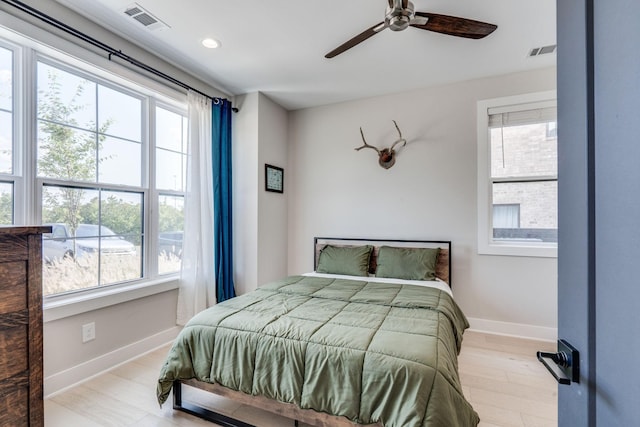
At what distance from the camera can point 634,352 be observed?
0.47 metres

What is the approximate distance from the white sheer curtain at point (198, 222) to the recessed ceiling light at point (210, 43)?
581mm

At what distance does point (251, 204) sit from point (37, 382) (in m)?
2.38

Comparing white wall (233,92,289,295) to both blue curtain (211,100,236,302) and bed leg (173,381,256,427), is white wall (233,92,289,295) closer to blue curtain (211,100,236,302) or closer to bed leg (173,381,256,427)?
blue curtain (211,100,236,302)

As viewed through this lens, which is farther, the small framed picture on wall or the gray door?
the small framed picture on wall

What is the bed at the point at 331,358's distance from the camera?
1.34 metres

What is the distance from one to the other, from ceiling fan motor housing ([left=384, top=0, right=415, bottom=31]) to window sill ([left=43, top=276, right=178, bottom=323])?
281 centimetres

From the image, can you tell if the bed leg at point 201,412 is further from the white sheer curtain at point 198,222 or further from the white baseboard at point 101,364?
the white sheer curtain at point 198,222

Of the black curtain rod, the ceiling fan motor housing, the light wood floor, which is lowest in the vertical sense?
the light wood floor

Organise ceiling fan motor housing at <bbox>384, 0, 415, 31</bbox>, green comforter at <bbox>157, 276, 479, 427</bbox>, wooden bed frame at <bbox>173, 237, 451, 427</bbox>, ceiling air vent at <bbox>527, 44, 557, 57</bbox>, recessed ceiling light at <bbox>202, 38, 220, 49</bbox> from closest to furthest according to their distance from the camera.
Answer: green comforter at <bbox>157, 276, 479, 427</bbox> → wooden bed frame at <bbox>173, 237, 451, 427</bbox> → ceiling fan motor housing at <bbox>384, 0, 415, 31</bbox> → recessed ceiling light at <bbox>202, 38, 220, 49</bbox> → ceiling air vent at <bbox>527, 44, 557, 57</bbox>

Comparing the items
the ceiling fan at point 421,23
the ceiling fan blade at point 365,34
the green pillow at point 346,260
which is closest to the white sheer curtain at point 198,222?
the green pillow at point 346,260

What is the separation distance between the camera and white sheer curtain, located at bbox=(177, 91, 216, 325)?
2.99 meters

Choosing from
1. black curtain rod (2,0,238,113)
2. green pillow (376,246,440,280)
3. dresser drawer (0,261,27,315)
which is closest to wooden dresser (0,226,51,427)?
dresser drawer (0,261,27,315)

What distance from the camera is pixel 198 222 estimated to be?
120 inches

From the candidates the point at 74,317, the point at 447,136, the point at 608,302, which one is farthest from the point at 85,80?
the point at 447,136
